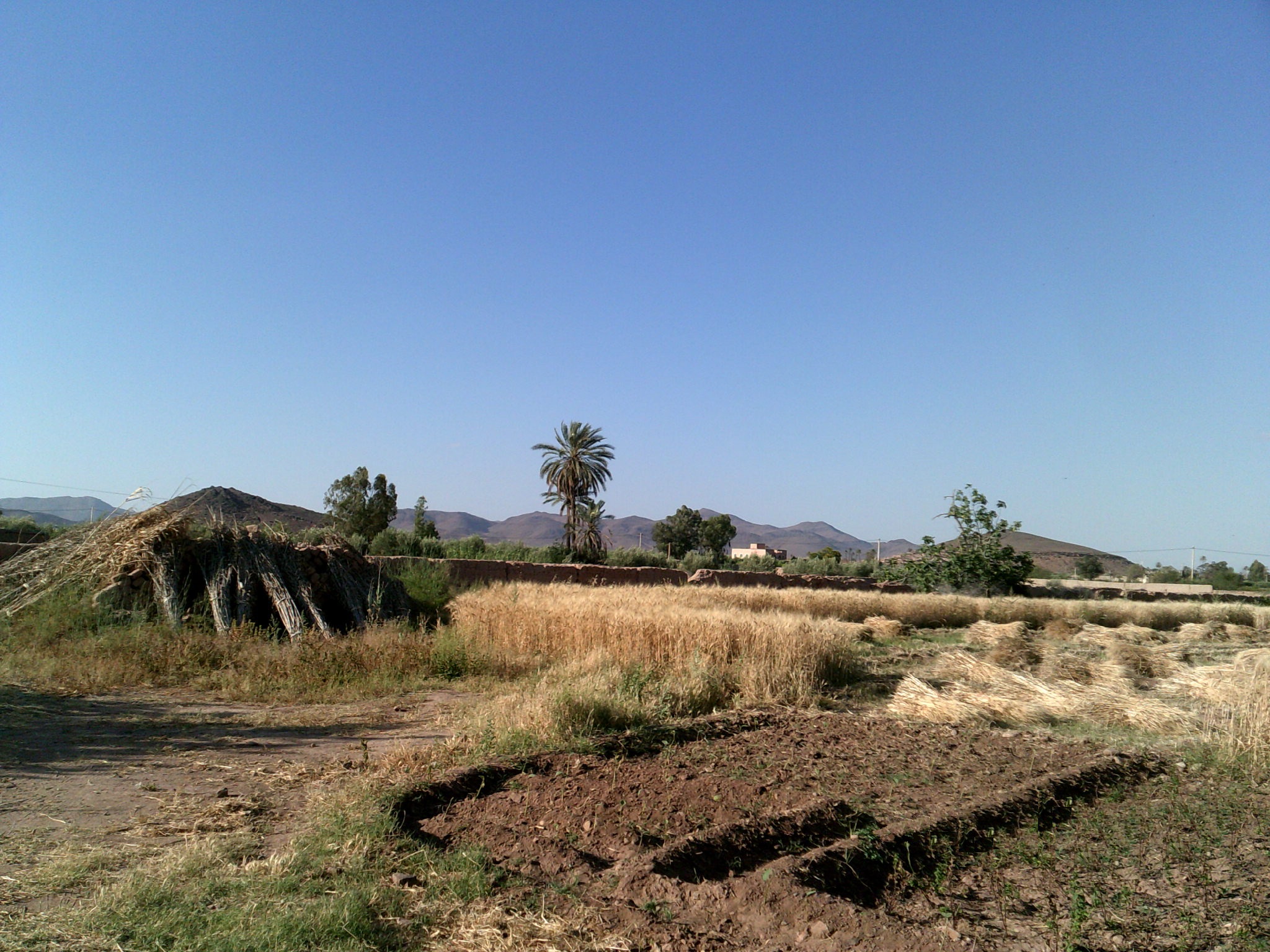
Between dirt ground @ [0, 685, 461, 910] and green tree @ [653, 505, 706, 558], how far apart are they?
2887 inches

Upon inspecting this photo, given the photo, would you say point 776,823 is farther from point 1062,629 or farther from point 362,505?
point 362,505

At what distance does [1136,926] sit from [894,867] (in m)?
1.22

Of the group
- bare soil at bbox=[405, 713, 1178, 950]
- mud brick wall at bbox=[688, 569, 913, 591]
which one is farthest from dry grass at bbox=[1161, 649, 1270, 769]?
mud brick wall at bbox=[688, 569, 913, 591]

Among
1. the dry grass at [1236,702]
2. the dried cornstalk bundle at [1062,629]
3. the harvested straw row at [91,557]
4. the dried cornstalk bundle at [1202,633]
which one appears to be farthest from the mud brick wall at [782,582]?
the harvested straw row at [91,557]

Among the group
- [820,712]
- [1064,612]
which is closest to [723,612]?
[820,712]

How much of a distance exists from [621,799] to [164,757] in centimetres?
413

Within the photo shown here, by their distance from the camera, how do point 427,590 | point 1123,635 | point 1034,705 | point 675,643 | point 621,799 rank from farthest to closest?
point 1123,635, point 427,590, point 675,643, point 1034,705, point 621,799

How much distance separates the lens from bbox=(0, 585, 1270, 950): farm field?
4039 millimetres

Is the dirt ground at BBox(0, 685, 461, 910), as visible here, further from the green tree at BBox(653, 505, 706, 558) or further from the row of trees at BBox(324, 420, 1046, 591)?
the green tree at BBox(653, 505, 706, 558)

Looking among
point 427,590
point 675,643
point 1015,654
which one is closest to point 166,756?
point 675,643

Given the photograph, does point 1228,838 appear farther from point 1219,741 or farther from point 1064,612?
point 1064,612

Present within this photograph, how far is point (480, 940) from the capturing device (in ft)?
12.5

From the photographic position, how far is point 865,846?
496cm

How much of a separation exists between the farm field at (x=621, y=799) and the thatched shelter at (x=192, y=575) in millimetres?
1566
